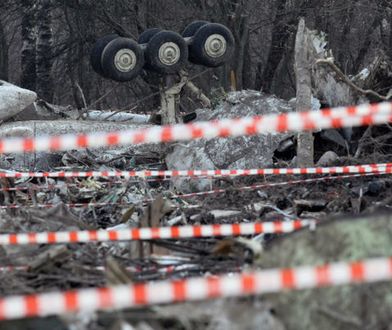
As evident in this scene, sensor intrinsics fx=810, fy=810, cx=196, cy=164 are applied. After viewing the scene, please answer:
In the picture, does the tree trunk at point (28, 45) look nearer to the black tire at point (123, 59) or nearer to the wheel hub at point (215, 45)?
the black tire at point (123, 59)

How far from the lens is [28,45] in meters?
26.2

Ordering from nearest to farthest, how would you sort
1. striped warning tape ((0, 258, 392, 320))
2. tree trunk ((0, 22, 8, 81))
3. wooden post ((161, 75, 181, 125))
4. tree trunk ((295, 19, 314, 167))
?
striped warning tape ((0, 258, 392, 320)), tree trunk ((295, 19, 314, 167)), wooden post ((161, 75, 181, 125)), tree trunk ((0, 22, 8, 81))

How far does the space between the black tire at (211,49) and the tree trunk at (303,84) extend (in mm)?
7711

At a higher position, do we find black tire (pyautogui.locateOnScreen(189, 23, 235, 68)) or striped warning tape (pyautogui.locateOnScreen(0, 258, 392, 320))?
black tire (pyautogui.locateOnScreen(189, 23, 235, 68))

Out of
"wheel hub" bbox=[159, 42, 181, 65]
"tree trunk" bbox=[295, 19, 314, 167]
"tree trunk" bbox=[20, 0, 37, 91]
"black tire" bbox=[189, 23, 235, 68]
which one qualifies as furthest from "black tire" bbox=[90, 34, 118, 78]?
"tree trunk" bbox=[295, 19, 314, 167]

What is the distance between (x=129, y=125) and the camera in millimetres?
17594

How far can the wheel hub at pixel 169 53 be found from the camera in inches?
691

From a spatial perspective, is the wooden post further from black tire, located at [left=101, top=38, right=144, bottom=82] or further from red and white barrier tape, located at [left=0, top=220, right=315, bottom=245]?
red and white barrier tape, located at [left=0, top=220, right=315, bottom=245]

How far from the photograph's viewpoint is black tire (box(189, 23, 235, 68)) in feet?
59.9

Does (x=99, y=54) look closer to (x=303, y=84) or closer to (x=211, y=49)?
(x=211, y=49)

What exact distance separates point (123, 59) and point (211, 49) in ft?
7.10

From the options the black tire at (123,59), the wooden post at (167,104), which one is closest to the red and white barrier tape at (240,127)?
the black tire at (123,59)

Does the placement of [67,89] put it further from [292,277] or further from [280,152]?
[292,277]

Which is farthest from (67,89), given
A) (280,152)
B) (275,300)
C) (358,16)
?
(275,300)
